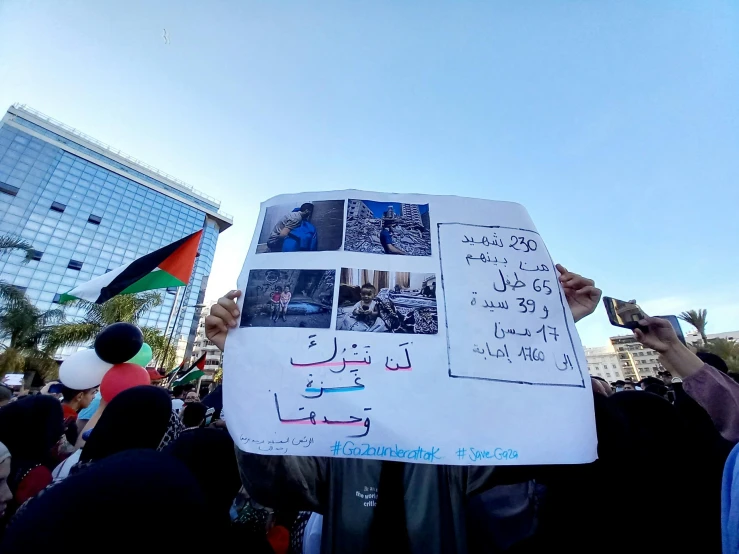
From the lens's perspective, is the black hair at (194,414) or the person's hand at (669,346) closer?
the person's hand at (669,346)

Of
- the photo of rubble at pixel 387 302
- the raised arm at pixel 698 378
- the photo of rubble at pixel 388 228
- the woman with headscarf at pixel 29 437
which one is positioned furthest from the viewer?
the woman with headscarf at pixel 29 437

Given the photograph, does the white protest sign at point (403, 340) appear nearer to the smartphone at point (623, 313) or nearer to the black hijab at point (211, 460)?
the smartphone at point (623, 313)

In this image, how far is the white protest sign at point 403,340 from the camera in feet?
3.09

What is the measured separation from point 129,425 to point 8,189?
5612cm

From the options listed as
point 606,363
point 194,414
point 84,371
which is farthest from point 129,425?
point 606,363

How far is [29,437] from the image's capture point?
76.0 inches

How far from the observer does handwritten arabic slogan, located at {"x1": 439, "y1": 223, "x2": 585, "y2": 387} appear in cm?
102

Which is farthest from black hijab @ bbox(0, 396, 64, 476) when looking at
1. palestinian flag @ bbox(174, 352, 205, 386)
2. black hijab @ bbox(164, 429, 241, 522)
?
palestinian flag @ bbox(174, 352, 205, 386)

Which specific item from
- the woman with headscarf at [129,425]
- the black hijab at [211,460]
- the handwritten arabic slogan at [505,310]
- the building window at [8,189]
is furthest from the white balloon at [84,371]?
the building window at [8,189]

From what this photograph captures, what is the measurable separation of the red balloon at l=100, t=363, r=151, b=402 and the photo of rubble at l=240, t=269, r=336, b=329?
194cm

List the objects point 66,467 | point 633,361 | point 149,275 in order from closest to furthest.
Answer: point 66,467 → point 149,275 → point 633,361

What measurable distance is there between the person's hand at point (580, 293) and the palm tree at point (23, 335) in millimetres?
19594

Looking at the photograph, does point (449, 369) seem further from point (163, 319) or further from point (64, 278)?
point (163, 319)

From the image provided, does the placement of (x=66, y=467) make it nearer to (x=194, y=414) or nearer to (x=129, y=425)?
(x=129, y=425)
